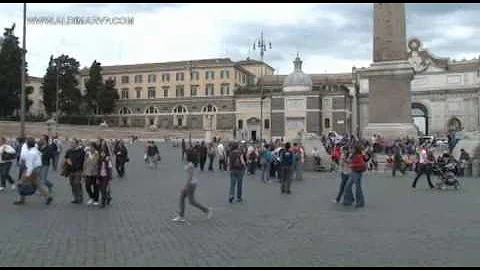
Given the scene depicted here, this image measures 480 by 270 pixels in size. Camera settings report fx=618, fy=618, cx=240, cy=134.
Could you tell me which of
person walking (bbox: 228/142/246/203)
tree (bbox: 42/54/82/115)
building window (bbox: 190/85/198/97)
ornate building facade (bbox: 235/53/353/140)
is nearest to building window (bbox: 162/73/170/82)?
building window (bbox: 190/85/198/97)

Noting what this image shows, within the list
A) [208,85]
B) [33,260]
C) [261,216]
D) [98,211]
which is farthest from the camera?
[208,85]

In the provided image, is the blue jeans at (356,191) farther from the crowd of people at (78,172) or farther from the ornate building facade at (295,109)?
the ornate building facade at (295,109)

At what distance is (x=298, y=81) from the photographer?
282 feet

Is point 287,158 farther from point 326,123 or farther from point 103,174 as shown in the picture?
point 326,123

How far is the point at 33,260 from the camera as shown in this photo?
275 inches

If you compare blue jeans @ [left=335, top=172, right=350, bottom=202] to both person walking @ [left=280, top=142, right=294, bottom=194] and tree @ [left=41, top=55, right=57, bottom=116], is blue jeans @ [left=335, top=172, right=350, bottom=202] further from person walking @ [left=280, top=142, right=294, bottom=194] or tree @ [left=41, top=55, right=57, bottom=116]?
tree @ [left=41, top=55, right=57, bottom=116]

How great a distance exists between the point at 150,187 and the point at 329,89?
2801 inches

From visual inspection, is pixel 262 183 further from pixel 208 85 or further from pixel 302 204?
pixel 208 85

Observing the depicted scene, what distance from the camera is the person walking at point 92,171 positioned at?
13094mm

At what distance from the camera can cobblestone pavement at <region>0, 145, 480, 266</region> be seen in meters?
7.18

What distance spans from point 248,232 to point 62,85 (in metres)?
75.0

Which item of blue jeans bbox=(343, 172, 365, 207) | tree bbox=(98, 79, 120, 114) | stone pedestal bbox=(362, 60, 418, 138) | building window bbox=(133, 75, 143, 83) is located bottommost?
blue jeans bbox=(343, 172, 365, 207)

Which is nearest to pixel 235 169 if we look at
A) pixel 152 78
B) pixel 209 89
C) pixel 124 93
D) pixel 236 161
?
pixel 236 161

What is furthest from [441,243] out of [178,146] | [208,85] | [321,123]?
[208,85]
